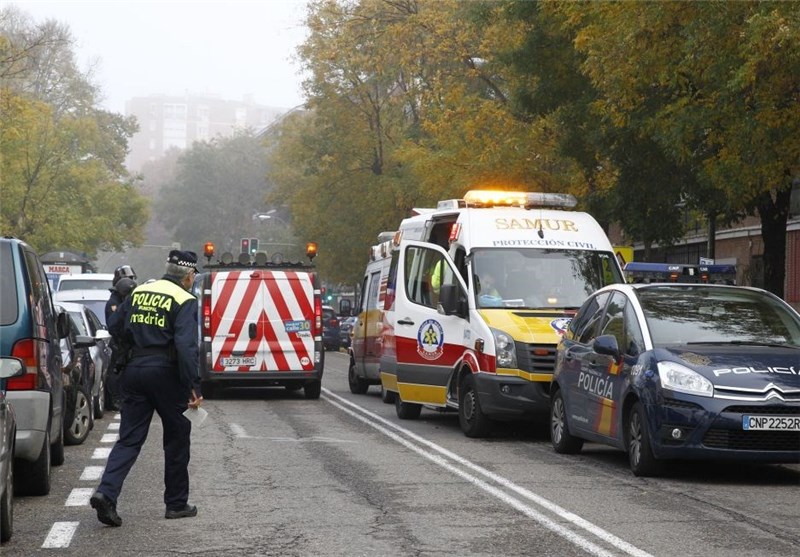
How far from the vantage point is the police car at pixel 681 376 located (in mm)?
11461


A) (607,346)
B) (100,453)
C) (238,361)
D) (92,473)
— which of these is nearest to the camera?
(92,473)

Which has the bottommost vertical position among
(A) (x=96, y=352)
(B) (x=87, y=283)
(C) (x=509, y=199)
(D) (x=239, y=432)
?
(D) (x=239, y=432)

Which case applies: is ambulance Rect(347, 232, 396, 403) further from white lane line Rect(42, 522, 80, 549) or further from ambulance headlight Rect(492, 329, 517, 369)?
white lane line Rect(42, 522, 80, 549)

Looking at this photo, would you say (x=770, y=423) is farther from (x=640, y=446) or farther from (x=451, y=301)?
(x=451, y=301)

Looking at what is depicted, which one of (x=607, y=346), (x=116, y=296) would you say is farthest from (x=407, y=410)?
(x=607, y=346)

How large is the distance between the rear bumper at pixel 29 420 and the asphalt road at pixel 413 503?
0.40 m

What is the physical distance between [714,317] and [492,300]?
157 inches

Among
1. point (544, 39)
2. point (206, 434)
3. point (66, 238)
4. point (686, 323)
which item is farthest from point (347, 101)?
point (686, 323)

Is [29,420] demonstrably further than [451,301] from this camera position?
No

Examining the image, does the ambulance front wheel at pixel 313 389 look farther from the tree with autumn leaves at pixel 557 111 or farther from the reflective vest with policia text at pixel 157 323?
the reflective vest with policia text at pixel 157 323

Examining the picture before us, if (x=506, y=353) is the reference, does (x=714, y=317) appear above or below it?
above

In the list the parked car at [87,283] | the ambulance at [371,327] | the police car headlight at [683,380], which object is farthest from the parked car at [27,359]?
the parked car at [87,283]

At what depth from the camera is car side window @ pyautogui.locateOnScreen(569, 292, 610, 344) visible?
13.7m

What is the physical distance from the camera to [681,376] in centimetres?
1172
